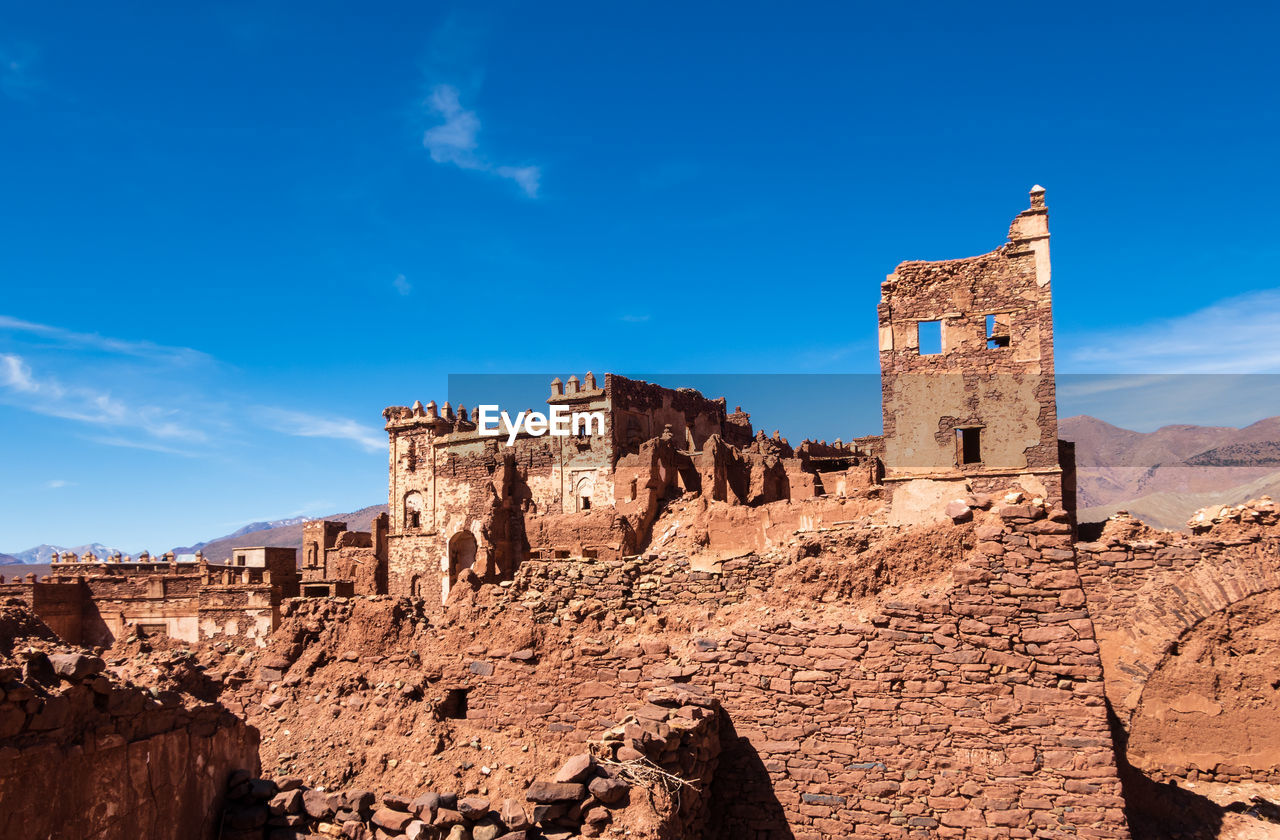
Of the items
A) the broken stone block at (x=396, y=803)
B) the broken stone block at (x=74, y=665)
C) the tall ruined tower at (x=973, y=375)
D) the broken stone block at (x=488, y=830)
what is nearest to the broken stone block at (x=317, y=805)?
the broken stone block at (x=396, y=803)

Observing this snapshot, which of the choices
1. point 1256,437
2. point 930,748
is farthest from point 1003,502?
point 1256,437

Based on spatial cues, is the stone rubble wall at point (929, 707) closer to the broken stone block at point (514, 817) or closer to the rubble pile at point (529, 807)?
the rubble pile at point (529, 807)

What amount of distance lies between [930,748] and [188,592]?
2631 centimetres

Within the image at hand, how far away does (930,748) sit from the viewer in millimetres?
7105

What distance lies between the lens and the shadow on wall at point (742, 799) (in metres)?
7.54

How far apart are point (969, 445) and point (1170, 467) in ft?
317

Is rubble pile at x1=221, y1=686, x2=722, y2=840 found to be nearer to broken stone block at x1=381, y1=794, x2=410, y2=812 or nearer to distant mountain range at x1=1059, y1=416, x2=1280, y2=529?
broken stone block at x1=381, y1=794, x2=410, y2=812

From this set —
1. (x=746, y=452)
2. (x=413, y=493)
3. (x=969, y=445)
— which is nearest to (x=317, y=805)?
(x=969, y=445)

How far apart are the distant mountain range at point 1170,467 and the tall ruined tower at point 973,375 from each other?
36828 mm

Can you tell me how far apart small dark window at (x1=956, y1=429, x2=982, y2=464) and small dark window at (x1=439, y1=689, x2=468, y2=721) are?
39.9 ft

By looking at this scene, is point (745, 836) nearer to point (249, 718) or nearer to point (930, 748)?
point (930, 748)

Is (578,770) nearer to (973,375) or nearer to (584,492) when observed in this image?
(973,375)

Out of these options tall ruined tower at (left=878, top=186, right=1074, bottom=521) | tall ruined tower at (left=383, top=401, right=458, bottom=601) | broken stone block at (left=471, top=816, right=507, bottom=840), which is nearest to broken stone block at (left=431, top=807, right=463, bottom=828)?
broken stone block at (left=471, top=816, right=507, bottom=840)

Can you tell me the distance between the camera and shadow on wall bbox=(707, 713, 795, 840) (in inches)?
297
